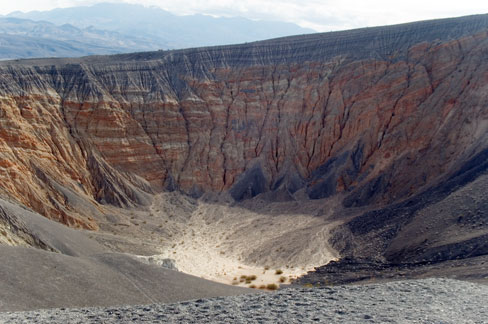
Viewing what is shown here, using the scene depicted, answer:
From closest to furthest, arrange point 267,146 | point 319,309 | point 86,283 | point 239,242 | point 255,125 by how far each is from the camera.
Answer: point 319,309 < point 86,283 < point 239,242 < point 267,146 < point 255,125

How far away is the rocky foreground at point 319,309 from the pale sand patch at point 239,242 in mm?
12496

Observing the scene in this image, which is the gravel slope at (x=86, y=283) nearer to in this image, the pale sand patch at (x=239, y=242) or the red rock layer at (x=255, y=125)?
the pale sand patch at (x=239, y=242)

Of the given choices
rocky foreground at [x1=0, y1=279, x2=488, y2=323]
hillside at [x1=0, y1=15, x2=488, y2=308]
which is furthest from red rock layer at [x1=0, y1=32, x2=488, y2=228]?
rocky foreground at [x1=0, y1=279, x2=488, y2=323]

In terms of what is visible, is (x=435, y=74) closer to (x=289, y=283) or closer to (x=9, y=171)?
(x=289, y=283)

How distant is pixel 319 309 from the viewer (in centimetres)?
1182

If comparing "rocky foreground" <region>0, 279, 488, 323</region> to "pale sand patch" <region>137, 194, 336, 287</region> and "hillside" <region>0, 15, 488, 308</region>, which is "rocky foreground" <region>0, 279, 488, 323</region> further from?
"pale sand patch" <region>137, 194, 336, 287</region>

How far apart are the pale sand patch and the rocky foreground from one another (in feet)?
41.0

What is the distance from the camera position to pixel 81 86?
134ft

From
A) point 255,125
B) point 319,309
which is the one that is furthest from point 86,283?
point 255,125

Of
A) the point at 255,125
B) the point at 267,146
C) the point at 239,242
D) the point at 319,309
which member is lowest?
the point at 239,242

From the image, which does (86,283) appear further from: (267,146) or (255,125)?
(255,125)

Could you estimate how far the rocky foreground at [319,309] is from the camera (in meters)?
11.2

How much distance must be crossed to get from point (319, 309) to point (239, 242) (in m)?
21.1

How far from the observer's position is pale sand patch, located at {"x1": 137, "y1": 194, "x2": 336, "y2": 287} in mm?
27703
